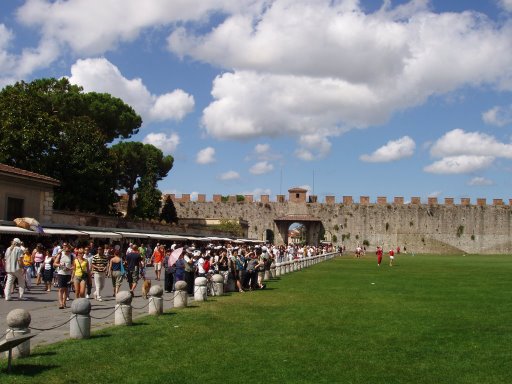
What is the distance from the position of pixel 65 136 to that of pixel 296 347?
29.1 metres

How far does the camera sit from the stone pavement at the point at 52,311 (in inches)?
372

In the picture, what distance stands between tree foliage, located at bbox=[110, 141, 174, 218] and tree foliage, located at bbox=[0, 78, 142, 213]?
648 centimetres

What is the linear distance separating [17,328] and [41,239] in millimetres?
18961

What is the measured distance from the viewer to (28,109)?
102ft

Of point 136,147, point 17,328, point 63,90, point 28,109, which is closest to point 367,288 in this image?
point 17,328

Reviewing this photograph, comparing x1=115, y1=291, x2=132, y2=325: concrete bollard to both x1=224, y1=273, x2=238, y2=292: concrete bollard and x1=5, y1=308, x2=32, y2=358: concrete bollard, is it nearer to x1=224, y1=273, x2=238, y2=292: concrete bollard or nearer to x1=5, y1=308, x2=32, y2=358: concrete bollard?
x1=5, y1=308, x2=32, y2=358: concrete bollard

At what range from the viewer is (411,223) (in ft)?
213

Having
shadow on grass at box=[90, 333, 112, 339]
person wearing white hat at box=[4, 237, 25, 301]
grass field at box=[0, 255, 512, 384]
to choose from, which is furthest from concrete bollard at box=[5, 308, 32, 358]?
person wearing white hat at box=[4, 237, 25, 301]

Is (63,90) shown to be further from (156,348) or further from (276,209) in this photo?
(156,348)

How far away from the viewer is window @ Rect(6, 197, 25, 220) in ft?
82.9

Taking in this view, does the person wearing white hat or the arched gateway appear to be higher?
the arched gateway

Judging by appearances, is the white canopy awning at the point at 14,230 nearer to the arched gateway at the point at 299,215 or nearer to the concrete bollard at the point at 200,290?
the concrete bollard at the point at 200,290

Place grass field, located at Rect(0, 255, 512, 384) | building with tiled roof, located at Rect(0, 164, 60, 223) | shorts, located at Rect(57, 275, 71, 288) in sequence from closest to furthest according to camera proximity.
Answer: grass field, located at Rect(0, 255, 512, 384), shorts, located at Rect(57, 275, 71, 288), building with tiled roof, located at Rect(0, 164, 60, 223)

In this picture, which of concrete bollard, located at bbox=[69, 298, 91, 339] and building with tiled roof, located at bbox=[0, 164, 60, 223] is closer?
concrete bollard, located at bbox=[69, 298, 91, 339]
